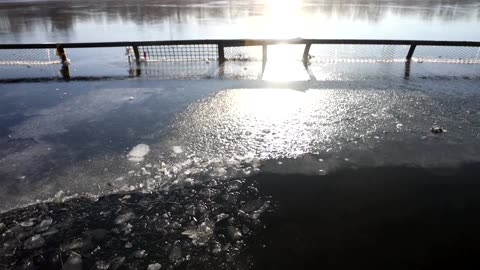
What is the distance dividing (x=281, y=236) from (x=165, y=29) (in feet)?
85.2

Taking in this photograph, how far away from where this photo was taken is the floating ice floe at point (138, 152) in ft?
20.0

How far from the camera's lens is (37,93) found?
10.1 m

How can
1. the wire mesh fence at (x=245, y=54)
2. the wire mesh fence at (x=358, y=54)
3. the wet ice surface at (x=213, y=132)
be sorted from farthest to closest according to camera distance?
the wire mesh fence at (x=245, y=54)
the wire mesh fence at (x=358, y=54)
the wet ice surface at (x=213, y=132)

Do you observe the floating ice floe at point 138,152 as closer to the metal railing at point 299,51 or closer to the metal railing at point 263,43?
the metal railing at point 299,51

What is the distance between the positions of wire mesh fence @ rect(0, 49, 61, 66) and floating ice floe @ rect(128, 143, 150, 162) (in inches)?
418

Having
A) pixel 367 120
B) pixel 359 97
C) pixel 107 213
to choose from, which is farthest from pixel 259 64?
pixel 107 213

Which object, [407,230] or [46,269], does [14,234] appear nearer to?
[46,269]

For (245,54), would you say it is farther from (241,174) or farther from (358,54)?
(241,174)

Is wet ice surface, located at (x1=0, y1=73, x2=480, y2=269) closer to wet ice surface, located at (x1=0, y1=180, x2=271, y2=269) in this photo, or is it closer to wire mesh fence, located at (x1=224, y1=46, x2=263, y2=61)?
wet ice surface, located at (x1=0, y1=180, x2=271, y2=269)

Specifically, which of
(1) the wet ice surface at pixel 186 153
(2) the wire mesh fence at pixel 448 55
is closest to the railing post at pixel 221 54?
(1) the wet ice surface at pixel 186 153

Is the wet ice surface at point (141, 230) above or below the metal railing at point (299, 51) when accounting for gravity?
below

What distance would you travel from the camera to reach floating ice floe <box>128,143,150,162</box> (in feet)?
20.0

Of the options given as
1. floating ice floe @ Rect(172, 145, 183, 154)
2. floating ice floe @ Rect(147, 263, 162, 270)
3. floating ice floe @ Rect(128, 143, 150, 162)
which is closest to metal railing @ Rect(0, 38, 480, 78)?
floating ice floe @ Rect(172, 145, 183, 154)

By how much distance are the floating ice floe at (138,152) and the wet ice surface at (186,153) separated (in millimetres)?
41
